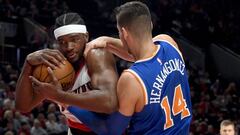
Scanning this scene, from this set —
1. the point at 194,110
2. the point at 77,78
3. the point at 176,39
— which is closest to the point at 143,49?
the point at 77,78

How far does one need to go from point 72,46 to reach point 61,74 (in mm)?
220

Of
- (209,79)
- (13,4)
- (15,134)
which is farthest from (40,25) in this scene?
(15,134)

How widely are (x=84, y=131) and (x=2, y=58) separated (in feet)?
36.1

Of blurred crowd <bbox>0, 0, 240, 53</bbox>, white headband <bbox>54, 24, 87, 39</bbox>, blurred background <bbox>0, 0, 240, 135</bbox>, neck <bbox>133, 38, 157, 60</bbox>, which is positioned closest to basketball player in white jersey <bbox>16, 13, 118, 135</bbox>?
white headband <bbox>54, 24, 87, 39</bbox>

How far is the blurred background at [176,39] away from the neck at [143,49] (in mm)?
6432

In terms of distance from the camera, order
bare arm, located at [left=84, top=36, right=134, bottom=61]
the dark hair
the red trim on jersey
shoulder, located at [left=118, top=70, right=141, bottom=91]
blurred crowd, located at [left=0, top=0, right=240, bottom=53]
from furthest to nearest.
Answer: blurred crowd, located at [left=0, top=0, right=240, bottom=53]
bare arm, located at [left=84, top=36, right=134, bottom=61]
the red trim on jersey
the dark hair
shoulder, located at [left=118, top=70, right=141, bottom=91]

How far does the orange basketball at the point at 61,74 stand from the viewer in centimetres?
334

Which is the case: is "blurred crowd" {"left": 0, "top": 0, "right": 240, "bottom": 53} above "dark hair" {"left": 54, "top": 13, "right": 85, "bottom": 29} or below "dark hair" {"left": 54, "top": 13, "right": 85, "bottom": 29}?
below

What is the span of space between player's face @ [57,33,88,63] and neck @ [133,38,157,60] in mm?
492

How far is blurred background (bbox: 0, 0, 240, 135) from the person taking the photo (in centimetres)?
1049

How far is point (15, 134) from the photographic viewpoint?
A: 9.55 meters

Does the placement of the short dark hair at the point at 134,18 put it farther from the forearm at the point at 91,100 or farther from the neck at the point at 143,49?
the forearm at the point at 91,100

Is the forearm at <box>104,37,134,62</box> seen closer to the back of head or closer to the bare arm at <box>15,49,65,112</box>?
the back of head

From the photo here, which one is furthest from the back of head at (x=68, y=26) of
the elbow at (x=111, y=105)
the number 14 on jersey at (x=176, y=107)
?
the number 14 on jersey at (x=176, y=107)
